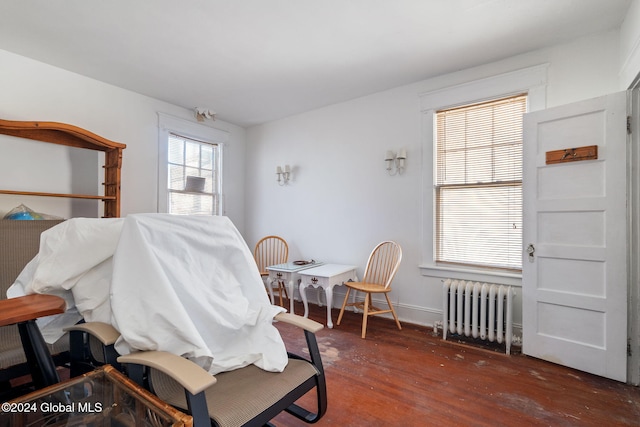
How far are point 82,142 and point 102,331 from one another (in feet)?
8.39

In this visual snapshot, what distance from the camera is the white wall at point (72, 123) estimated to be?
2770 mm

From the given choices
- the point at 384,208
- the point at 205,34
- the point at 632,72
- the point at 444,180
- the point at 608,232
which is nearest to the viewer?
the point at 632,72

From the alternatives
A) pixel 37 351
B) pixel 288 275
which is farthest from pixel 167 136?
pixel 37 351

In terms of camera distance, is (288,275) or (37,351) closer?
(37,351)

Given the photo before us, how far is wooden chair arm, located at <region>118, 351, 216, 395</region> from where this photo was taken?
3.34ft

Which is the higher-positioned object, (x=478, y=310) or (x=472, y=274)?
(x=472, y=274)

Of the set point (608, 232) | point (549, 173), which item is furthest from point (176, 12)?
point (608, 232)

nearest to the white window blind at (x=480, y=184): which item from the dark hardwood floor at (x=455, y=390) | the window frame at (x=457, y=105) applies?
the window frame at (x=457, y=105)

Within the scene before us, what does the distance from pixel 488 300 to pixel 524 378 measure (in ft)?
2.24

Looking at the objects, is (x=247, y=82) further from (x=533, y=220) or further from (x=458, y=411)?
(x=458, y=411)

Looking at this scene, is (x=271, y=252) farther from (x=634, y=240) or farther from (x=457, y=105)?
(x=634, y=240)

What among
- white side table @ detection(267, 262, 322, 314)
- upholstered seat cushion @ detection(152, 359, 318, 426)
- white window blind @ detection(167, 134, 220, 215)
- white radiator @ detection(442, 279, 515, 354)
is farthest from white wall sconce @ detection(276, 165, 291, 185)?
upholstered seat cushion @ detection(152, 359, 318, 426)

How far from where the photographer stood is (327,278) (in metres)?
3.24

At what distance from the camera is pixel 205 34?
98.1 inches
